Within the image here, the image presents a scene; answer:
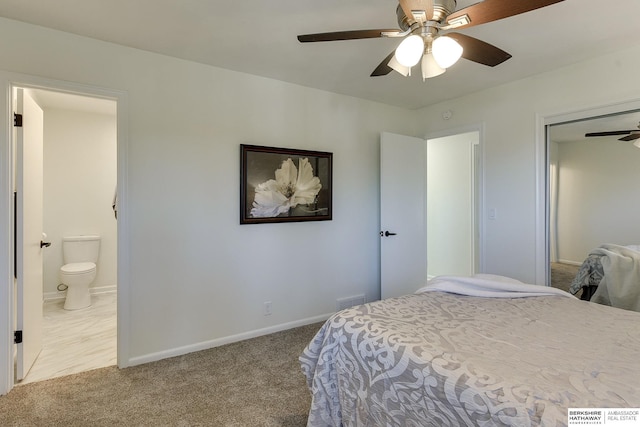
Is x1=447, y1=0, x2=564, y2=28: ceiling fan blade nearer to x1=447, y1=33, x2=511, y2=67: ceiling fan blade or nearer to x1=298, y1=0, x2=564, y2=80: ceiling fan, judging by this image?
x1=298, y1=0, x2=564, y2=80: ceiling fan

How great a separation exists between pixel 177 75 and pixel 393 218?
245 centimetres

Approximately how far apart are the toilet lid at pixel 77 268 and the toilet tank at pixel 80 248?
12 cm

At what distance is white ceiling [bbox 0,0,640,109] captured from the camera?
1.83 metres

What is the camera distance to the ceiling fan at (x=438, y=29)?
50.0 inches

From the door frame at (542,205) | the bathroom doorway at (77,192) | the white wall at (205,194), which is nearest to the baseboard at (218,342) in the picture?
the white wall at (205,194)

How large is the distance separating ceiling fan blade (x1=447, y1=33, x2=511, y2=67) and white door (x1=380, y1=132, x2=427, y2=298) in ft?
5.57

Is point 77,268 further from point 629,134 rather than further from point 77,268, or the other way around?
point 629,134

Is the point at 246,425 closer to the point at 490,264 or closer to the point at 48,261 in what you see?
the point at 490,264

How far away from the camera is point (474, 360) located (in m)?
1.05

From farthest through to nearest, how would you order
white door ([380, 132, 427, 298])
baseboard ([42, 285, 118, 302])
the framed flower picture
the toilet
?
1. baseboard ([42, 285, 118, 302])
2. the toilet
3. white door ([380, 132, 427, 298])
4. the framed flower picture

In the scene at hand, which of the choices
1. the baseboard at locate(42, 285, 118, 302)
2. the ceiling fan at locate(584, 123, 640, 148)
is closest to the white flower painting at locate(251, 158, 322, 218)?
the ceiling fan at locate(584, 123, 640, 148)

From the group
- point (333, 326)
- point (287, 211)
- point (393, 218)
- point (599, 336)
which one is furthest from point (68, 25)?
point (599, 336)

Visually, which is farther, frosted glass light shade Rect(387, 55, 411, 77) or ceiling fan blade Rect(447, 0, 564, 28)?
frosted glass light shade Rect(387, 55, 411, 77)

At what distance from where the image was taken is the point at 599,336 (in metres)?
1.25
